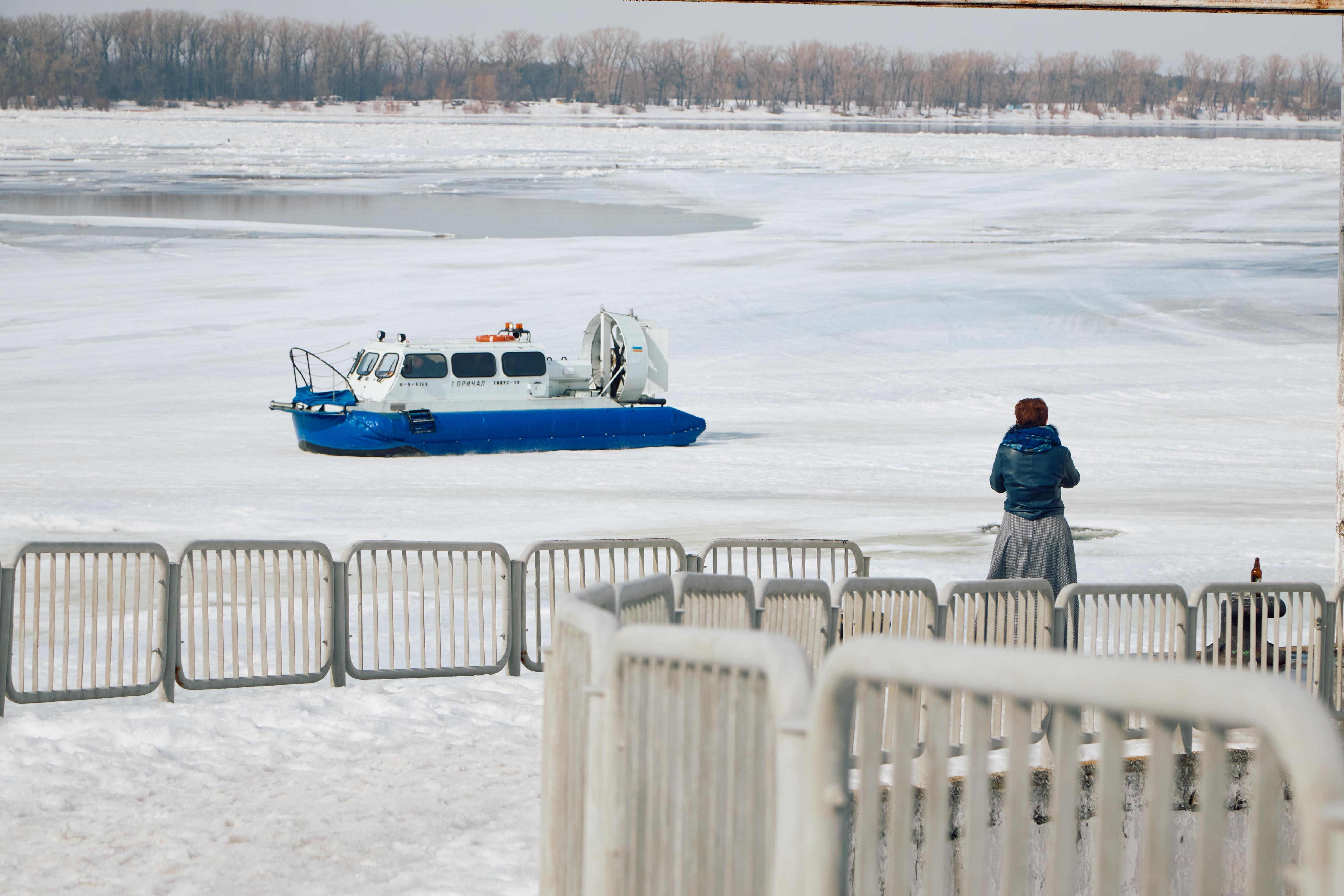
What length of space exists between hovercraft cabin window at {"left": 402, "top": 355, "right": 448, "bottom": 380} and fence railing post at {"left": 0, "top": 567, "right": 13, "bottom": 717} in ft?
44.2

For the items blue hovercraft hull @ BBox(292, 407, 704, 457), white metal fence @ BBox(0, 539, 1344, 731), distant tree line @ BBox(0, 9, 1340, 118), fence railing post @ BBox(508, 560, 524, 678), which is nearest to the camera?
white metal fence @ BBox(0, 539, 1344, 731)

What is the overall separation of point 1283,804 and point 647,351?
1567cm

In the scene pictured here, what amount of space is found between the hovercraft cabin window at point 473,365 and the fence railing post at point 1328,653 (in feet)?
47.6

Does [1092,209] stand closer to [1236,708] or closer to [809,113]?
[1236,708]

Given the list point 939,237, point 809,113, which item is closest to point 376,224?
point 939,237

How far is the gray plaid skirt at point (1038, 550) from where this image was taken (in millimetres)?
7309

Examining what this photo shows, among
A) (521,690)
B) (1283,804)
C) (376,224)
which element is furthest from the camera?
(376,224)

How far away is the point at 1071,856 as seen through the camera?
218 cm

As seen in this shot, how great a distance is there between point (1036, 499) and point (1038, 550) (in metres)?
0.25

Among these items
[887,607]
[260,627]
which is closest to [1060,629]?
[887,607]

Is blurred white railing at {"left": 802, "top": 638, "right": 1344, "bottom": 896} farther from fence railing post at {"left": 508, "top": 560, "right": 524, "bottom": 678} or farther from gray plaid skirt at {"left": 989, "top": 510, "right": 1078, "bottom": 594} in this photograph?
fence railing post at {"left": 508, "top": 560, "right": 524, "bottom": 678}

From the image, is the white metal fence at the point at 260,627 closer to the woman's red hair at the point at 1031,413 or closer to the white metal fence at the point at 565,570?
the white metal fence at the point at 565,570

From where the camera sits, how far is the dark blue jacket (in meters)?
7.25

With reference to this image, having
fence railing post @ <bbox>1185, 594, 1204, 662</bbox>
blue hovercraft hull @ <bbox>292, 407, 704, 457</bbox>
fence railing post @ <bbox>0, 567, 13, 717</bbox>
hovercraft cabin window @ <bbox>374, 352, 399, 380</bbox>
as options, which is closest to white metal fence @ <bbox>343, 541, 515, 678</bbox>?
fence railing post @ <bbox>0, 567, 13, 717</bbox>
